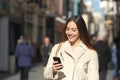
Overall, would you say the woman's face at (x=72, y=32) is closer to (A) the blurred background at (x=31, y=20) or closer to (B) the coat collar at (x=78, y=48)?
(B) the coat collar at (x=78, y=48)

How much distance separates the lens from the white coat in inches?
210

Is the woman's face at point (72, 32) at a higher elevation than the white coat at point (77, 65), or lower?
higher

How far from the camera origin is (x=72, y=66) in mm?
5328

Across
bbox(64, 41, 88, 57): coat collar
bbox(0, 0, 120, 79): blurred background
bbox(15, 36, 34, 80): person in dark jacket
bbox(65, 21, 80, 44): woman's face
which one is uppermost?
bbox(65, 21, 80, 44): woman's face

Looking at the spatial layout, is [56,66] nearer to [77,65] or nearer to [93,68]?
[77,65]

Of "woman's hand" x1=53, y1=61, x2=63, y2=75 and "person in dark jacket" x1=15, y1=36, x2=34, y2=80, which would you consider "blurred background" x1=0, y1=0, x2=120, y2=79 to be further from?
"woman's hand" x1=53, y1=61, x2=63, y2=75

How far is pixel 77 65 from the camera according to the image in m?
5.33

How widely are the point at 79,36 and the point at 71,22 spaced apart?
166 millimetres

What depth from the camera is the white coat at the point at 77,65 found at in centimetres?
533

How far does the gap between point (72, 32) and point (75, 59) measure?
277 mm

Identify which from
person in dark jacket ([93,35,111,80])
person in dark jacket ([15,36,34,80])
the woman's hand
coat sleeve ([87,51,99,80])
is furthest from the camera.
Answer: person in dark jacket ([15,36,34,80])

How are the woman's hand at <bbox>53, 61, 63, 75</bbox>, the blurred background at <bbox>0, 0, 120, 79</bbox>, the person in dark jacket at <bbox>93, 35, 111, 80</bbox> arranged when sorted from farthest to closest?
the blurred background at <bbox>0, 0, 120, 79</bbox> < the person in dark jacket at <bbox>93, 35, 111, 80</bbox> < the woman's hand at <bbox>53, 61, 63, 75</bbox>

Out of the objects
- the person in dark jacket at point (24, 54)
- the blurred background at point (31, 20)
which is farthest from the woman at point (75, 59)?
the blurred background at point (31, 20)

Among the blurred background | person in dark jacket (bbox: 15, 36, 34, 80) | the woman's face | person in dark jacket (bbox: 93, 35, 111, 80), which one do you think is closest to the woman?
the woman's face
